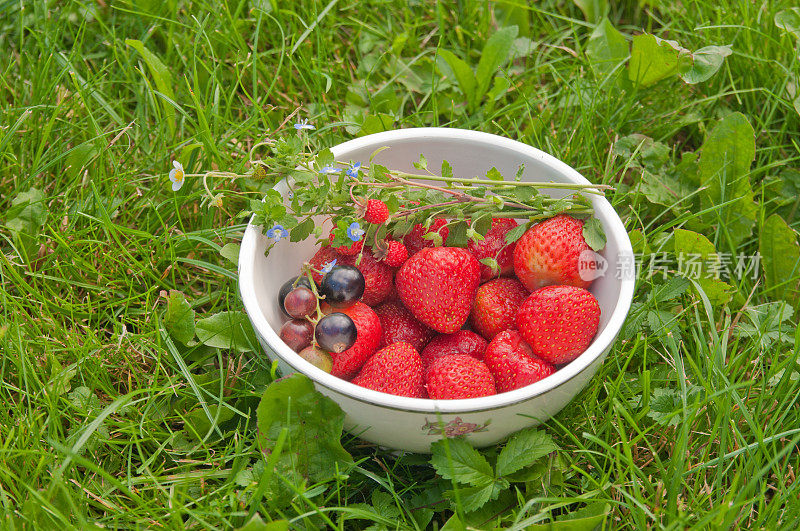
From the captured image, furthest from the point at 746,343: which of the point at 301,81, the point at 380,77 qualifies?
the point at 301,81

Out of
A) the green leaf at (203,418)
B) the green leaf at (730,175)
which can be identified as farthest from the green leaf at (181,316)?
the green leaf at (730,175)

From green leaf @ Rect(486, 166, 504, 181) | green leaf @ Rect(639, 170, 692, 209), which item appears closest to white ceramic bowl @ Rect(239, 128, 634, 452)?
A: green leaf @ Rect(486, 166, 504, 181)

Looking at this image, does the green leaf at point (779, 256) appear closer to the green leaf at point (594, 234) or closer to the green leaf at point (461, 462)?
the green leaf at point (594, 234)

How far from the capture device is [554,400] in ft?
4.98

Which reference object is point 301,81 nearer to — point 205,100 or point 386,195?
point 205,100

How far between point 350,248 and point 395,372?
0.92 ft

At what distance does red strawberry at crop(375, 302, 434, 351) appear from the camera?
1743mm

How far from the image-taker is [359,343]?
1.63 metres

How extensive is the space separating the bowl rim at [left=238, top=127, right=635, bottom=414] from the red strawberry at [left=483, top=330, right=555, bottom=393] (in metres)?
0.06

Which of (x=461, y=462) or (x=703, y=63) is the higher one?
(x=703, y=63)

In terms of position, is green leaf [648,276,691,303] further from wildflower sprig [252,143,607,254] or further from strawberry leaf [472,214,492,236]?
strawberry leaf [472,214,492,236]

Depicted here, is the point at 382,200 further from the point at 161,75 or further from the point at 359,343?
the point at 161,75

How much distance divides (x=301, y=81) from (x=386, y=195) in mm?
898

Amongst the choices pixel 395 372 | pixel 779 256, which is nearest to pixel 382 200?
pixel 395 372
